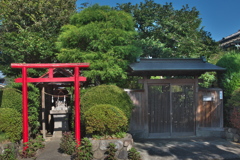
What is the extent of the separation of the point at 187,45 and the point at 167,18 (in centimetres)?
260

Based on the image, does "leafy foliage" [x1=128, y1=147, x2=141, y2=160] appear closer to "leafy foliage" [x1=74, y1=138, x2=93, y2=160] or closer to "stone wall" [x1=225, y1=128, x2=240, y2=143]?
"leafy foliage" [x1=74, y1=138, x2=93, y2=160]

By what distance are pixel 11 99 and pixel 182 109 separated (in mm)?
6545

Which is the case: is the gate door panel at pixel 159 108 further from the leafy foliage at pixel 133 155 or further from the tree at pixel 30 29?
the tree at pixel 30 29

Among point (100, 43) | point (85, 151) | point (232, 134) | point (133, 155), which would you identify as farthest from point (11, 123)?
point (232, 134)

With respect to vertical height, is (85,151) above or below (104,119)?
below

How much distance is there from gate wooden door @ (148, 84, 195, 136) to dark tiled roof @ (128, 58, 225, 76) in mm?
714

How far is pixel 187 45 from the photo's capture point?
1509cm

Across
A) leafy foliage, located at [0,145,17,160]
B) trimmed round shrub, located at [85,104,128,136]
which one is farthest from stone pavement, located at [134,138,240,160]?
leafy foliage, located at [0,145,17,160]

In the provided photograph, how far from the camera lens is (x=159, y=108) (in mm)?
9633

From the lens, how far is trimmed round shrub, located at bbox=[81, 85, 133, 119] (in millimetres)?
7109

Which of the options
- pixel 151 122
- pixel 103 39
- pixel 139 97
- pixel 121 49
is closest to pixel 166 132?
pixel 151 122

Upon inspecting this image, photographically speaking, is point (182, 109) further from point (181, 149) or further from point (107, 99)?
point (107, 99)

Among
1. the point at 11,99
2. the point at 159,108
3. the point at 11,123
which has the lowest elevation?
the point at 11,123

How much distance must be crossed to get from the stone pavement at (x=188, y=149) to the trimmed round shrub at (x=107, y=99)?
1.47 meters
